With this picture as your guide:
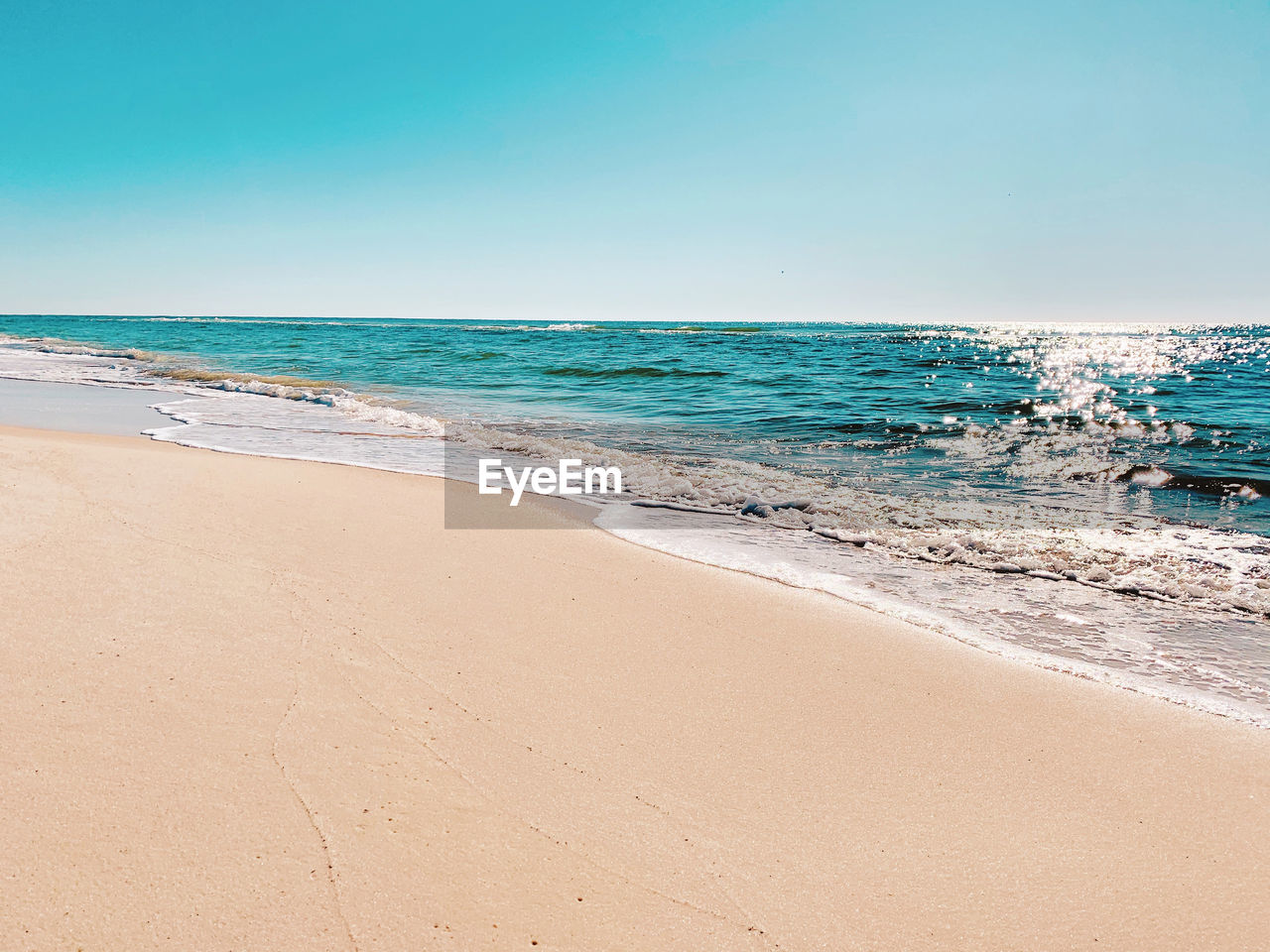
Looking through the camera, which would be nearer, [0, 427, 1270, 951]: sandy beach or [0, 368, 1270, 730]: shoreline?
[0, 427, 1270, 951]: sandy beach

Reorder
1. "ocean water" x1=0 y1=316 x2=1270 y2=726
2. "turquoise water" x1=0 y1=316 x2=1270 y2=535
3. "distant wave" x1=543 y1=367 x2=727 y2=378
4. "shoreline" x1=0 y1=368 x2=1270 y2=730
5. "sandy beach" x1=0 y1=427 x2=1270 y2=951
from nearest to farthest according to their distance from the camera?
"sandy beach" x1=0 y1=427 x2=1270 y2=951, "shoreline" x1=0 y1=368 x2=1270 y2=730, "ocean water" x1=0 y1=316 x2=1270 y2=726, "turquoise water" x1=0 y1=316 x2=1270 y2=535, "distant wave" x1=543 y1=367 x2=727 y2=378

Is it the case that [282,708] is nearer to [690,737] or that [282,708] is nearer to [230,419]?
[690,737]

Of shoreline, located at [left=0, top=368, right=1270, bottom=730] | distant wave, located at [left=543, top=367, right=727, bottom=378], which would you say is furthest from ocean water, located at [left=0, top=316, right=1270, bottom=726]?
distant wave, located at [left=543, top=367, right=727, bottom=378]

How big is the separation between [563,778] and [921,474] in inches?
295

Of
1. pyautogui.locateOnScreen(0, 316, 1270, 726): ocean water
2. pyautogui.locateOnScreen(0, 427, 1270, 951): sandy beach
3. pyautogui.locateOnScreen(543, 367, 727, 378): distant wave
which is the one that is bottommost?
pyautogui.locateOnScreen(0, 427, 1270, 951): sandy beach

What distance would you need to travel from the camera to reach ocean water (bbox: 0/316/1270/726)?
407cm

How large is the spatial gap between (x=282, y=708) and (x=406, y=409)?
472 inches

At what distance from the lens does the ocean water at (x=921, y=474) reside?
407 centimetres

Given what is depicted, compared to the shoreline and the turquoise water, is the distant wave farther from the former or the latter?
the shoreline

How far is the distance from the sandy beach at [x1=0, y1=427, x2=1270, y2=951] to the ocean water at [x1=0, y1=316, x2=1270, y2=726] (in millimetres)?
901

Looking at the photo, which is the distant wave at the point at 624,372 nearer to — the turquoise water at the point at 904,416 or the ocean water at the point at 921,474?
the turquoise water at the point at 904,416

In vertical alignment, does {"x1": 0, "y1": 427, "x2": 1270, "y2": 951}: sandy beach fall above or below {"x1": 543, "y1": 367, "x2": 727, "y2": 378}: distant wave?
below

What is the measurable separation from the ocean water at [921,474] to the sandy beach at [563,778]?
90 cm

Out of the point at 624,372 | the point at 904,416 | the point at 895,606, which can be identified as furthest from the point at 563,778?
the point at 624,372
